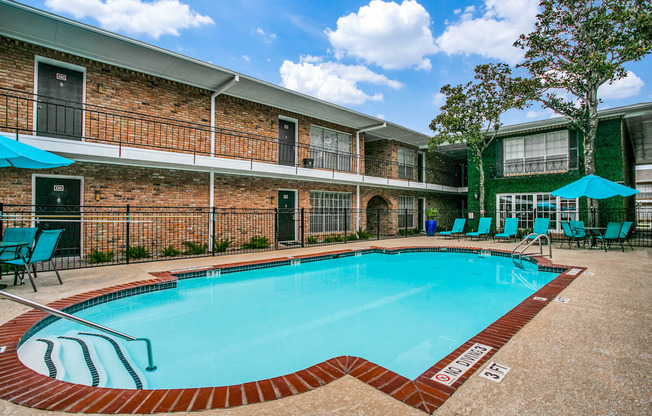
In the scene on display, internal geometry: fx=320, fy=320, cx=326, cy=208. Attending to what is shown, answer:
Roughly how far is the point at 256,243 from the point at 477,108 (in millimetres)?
11345

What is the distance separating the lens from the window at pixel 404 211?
703 inches

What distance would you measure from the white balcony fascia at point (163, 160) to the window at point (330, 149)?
1.32 m

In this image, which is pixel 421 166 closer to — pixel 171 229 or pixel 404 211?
pixel 404 211

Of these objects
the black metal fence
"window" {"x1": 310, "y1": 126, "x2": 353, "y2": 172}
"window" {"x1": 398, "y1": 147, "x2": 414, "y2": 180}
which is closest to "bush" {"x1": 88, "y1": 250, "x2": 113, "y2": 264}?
the black metal fence

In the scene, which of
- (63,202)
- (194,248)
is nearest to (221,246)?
(194,248)

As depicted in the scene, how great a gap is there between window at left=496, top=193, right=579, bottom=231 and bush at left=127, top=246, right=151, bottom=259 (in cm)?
1533

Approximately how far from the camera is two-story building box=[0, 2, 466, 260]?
738 centimetres

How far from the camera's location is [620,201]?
12719mm

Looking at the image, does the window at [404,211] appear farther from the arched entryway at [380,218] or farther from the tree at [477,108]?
the tree at [477,108]

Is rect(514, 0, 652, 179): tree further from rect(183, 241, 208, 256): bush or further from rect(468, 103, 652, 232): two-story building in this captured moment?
rect(183, 241, 208, 256): bush

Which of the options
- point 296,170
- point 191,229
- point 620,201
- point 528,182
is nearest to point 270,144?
point 296,170

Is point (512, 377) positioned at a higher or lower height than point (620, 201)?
lower

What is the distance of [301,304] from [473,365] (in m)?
3.39

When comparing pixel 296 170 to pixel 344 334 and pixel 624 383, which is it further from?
pixel 624 383
